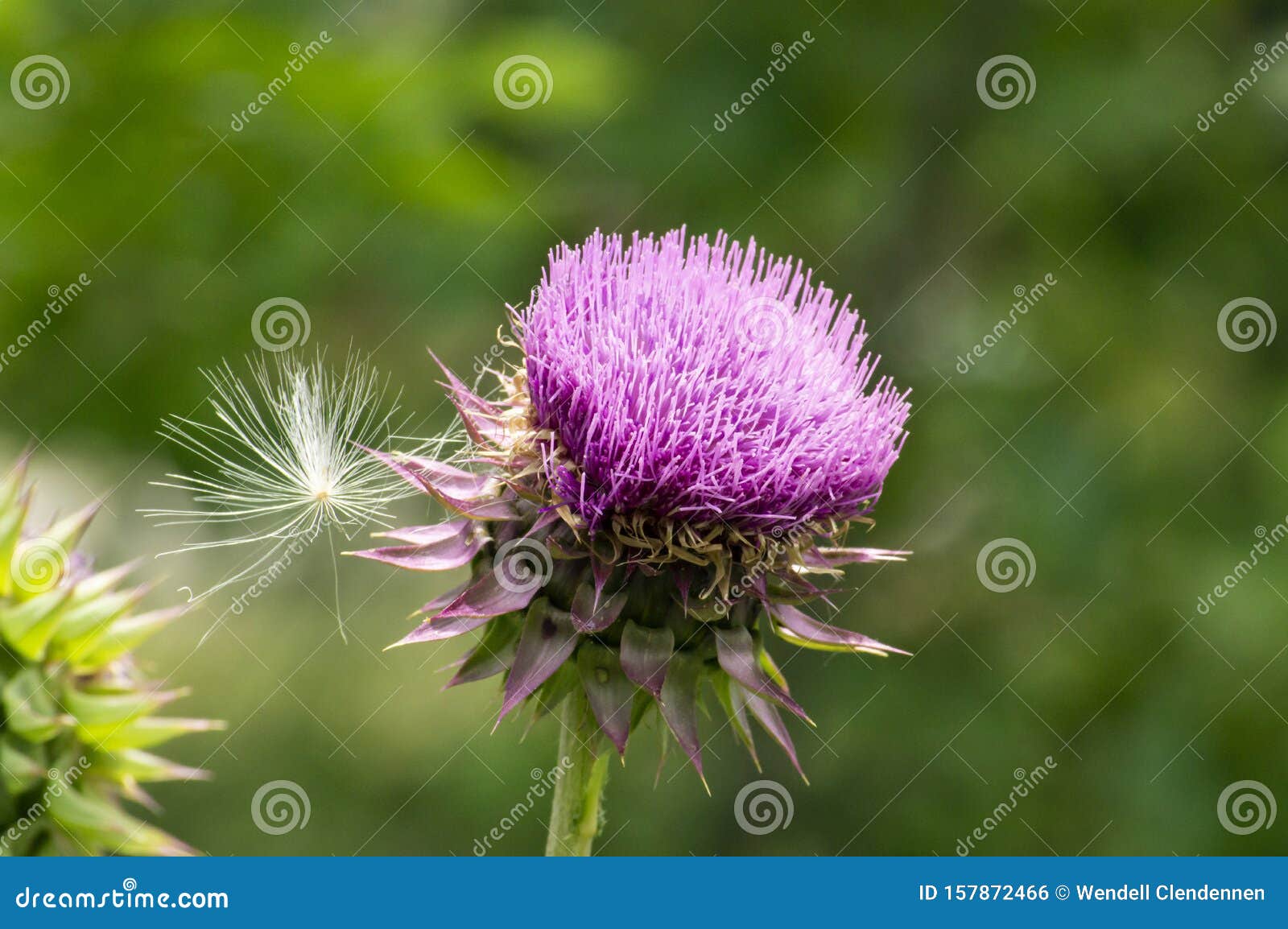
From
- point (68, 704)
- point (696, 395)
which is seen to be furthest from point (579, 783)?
point (68, 704)

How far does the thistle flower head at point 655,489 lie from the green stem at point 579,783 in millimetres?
63

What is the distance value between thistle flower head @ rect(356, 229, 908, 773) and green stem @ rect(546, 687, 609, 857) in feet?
0.21

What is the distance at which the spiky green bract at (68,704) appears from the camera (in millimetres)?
3547

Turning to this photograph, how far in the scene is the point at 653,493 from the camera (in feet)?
11.0

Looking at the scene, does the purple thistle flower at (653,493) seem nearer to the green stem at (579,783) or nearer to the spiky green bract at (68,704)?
the green stem at (579,783)

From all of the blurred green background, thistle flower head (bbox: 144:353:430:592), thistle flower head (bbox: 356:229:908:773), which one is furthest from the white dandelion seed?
the blurred green background

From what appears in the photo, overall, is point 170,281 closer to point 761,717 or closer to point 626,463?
point 626,463

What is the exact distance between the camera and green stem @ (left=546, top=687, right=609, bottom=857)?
3.49 meters

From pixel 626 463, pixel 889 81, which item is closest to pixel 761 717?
pixel 626 463

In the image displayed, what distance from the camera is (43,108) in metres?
4.84

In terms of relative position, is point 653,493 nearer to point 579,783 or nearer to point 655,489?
point 655,489

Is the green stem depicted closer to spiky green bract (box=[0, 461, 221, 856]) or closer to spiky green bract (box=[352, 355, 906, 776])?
spiky green bract (box=[352, 355, 906, 776])

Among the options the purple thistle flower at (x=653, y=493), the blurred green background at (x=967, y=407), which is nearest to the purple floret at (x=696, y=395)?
the purple thistle flower at (x=653, y=493)

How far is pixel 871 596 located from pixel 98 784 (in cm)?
513
